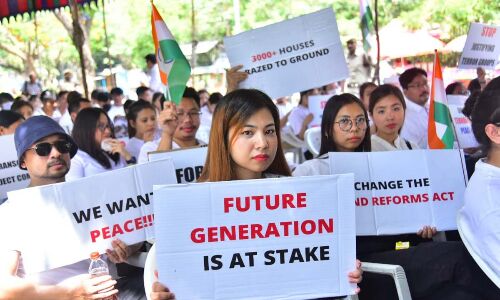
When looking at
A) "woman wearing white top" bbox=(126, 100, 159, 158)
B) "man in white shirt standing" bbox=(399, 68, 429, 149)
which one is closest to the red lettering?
"woman wearing white top" bbox=(126, 100, 159, 158)

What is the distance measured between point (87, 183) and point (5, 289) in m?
0.62

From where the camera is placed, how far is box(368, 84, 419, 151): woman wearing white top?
491cm

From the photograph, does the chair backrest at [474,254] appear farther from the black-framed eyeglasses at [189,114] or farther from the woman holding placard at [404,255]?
the black-framed eyeglasses at [189,114]

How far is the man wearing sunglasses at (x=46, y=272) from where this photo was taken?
2.81 meters

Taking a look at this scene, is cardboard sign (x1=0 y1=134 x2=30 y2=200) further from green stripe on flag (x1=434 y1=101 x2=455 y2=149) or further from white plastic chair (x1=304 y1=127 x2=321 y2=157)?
green stripe on flag (x1=434 y1=101 x2=455 y2=149)

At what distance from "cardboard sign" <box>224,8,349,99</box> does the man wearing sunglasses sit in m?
2.40

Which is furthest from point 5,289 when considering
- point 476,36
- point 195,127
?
point 476,36

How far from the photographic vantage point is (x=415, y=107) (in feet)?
22.8

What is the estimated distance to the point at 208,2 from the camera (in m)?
36.2

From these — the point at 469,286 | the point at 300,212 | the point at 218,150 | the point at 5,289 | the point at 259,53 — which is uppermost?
the point at 259,53

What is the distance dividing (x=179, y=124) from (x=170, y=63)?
1.52 ft

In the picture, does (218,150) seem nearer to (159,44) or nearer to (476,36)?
(159,44)

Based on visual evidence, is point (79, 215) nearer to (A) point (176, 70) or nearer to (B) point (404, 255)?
(B) point (404, 255)

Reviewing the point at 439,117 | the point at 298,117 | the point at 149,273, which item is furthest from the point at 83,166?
the point at 298,117
